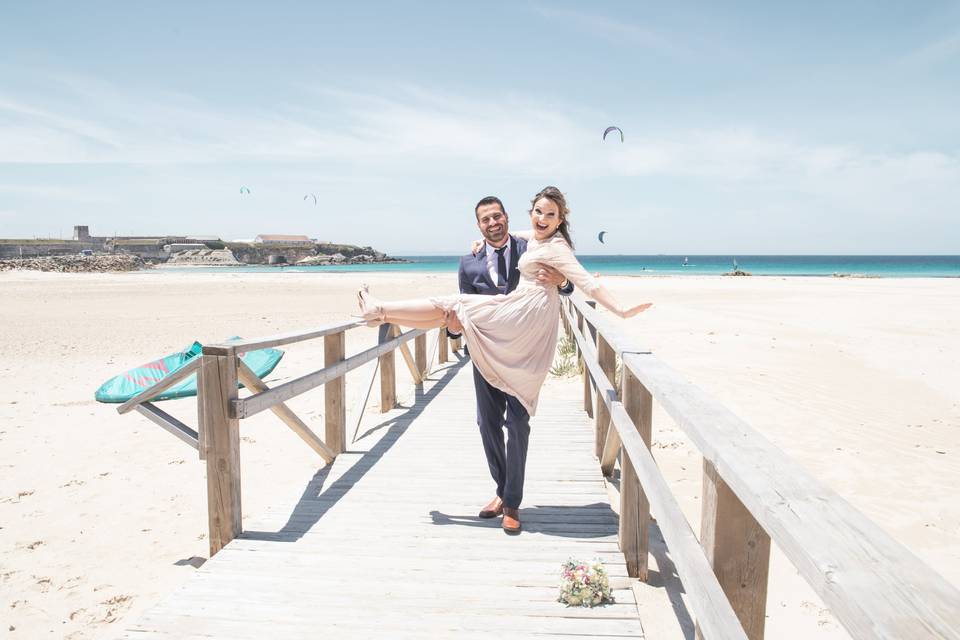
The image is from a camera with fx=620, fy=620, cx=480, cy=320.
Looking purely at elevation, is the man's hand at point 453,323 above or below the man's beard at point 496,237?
below

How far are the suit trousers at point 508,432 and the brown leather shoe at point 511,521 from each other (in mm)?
27

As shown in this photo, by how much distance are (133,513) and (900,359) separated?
10846 millimetres

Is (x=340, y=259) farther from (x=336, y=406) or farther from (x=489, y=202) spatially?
(x=489, y=202)

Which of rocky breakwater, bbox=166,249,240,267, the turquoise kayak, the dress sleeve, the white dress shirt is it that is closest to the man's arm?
the white dress shirt

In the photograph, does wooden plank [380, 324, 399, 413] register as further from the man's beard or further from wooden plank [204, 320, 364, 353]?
the man's beard

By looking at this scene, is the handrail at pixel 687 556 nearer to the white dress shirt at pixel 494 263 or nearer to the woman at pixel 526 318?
the woman at pixel 526 318

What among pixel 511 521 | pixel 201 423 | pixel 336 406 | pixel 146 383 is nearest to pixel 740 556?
pixel 511 521

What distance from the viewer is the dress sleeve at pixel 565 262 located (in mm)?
2924

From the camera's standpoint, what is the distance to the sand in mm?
3338

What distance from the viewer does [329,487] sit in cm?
409

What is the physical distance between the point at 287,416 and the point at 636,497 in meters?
2.18

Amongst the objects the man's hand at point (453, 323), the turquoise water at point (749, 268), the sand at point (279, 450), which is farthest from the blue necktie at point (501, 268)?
the turquoise water at point (749, 268)

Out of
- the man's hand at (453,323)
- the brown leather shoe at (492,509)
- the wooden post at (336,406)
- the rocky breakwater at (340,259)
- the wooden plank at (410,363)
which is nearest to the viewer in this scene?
the man's hand at (453,323)

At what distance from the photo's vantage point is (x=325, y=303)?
22562 mm
